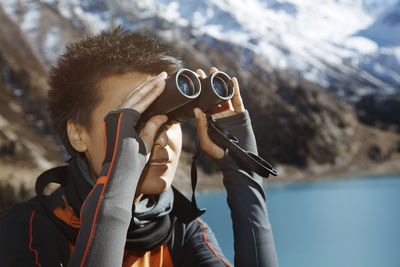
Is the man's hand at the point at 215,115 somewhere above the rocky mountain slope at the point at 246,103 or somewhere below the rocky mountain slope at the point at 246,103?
below

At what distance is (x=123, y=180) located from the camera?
1269 mm

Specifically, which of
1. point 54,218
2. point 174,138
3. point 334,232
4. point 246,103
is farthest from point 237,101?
point 246,103

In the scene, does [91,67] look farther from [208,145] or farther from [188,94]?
[208,145]

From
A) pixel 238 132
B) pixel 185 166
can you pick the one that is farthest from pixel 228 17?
pixel 238 132

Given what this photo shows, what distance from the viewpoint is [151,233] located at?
1558mm

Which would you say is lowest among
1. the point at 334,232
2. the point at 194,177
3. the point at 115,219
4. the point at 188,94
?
the point at 115,219

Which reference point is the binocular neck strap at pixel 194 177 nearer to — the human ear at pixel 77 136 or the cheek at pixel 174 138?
the cheek at pixel 174 138

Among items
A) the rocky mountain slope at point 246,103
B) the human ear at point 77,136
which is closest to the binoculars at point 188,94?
the human ear at point 77,136

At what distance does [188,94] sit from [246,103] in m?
60.7

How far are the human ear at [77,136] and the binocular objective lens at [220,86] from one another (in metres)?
0.54

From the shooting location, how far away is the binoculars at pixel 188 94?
59.4 inches

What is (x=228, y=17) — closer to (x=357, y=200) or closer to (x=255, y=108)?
(x=255, y=108)

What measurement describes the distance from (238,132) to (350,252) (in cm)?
1572

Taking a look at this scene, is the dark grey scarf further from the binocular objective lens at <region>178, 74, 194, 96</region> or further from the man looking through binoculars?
the binocular objective lens at <region>178, 74, 194, 96</region>
